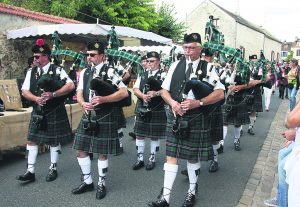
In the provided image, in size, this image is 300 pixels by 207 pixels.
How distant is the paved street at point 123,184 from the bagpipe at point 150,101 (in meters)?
0.81

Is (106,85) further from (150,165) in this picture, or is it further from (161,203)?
(150,165)

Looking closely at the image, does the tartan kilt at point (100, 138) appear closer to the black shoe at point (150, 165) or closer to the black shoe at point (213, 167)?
the black shoe at point (150, 165)

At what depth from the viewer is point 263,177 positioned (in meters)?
4.80

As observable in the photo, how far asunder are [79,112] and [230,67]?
326cm

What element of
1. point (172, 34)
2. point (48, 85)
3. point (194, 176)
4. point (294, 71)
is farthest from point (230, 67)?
point (172, 34)

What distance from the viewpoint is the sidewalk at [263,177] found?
400 cm

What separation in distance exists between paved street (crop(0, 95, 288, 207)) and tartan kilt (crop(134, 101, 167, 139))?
50 centimetres

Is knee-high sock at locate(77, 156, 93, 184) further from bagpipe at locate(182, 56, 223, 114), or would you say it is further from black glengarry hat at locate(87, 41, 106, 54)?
bagpipe at locate(182, 56, 223, 114)

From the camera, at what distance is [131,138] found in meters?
7.24

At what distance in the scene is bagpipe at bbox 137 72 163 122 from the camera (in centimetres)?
518

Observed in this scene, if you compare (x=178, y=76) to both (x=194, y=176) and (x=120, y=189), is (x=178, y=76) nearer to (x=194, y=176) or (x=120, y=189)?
(x=194, y=176)

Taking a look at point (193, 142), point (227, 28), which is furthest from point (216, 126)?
point (227, 28)

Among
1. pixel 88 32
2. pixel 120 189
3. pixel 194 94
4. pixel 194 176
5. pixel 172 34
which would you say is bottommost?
pixel 120 189

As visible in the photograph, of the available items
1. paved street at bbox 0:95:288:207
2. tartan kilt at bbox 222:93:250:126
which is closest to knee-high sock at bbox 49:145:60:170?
paved street at bbox 0:95:288:207
